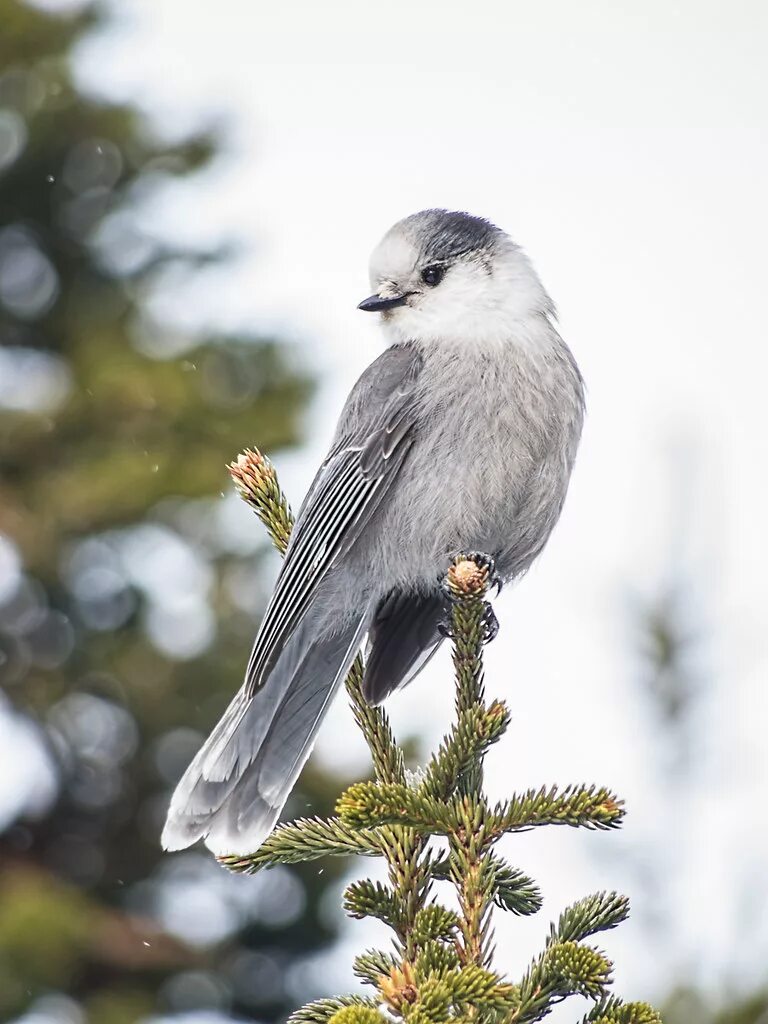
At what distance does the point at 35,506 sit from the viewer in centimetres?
586

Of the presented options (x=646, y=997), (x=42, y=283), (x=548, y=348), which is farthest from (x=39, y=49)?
(x=646, y=997)

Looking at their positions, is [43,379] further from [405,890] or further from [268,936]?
[405,890]

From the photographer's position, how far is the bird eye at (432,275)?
379 centimetres

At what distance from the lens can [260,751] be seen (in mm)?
3031

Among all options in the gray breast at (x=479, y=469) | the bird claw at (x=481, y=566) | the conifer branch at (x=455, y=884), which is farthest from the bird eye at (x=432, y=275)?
the conifer branch at (x=455, y=884)

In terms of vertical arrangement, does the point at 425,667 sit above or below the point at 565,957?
above

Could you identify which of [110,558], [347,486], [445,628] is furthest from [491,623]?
[110,558]

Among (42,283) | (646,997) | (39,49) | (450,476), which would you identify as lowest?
(646,997)

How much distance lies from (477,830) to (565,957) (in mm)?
292

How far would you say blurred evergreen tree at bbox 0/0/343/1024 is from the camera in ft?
17.7

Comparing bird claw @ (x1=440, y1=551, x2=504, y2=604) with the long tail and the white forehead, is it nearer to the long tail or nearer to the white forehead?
the long tail

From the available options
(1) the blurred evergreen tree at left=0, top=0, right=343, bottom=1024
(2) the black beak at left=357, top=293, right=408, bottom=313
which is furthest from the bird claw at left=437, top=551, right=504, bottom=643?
(1) the blurred evergreen tree at left=0, top=0, right=343, bottom=1024

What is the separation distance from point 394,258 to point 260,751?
59.8 inches

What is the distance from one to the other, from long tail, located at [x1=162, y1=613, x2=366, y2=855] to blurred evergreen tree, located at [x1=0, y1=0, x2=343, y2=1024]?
2.29m
